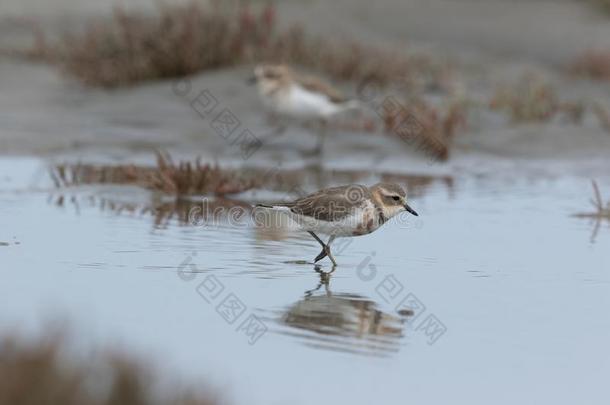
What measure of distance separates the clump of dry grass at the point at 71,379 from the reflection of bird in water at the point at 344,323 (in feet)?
7.46

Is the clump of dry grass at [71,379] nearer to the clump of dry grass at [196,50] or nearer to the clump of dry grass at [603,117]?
the clump of dry grass at [603,117]

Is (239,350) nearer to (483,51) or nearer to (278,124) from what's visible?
(278,124)

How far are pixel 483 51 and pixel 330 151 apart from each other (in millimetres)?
9619

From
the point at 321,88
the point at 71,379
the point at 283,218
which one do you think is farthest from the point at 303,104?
the point at 71,379

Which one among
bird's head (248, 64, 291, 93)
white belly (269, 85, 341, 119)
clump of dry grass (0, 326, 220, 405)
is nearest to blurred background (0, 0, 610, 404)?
clump of dry grass (0, 326, 220, 405)

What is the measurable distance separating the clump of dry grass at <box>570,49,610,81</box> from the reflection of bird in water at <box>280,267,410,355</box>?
15.0 m

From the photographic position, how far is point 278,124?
1772 cm

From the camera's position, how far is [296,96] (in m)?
16.7

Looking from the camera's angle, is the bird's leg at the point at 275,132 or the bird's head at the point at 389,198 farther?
the bird's leg at the point at 275,132

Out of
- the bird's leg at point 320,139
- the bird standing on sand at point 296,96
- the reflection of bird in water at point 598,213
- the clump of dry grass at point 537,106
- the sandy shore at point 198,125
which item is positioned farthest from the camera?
the clump of dry grass at point 537,106

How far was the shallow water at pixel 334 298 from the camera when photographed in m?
6.71

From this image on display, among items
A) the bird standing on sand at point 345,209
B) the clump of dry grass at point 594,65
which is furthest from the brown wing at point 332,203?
the clump of dry grass at point 594,65

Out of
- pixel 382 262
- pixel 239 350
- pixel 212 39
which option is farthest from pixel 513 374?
pixel 212 39

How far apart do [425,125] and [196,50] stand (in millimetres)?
4186
